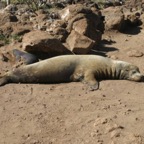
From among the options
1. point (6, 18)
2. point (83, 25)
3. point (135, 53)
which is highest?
point (83, 25)

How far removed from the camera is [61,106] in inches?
269

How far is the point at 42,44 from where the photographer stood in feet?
28.8

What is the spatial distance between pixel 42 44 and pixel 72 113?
2578mm

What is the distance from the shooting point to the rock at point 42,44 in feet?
28.7

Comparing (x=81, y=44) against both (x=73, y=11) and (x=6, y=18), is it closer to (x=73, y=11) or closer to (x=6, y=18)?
(x=73, y=11)

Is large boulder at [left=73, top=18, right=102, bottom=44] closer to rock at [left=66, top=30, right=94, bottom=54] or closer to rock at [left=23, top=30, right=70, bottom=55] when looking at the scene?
rock at [left=66, top=30, right=94, bottom=54]

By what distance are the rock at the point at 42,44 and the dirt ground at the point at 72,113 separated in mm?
1264

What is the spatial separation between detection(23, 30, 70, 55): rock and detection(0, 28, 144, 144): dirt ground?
4.15 feet

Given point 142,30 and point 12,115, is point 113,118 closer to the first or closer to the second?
point 12,115

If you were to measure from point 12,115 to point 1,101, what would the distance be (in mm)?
611

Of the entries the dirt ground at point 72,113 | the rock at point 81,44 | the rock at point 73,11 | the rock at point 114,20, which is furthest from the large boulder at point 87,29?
the dirt ground at point 72,113

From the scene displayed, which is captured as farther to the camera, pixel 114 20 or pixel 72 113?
pixel 114 20

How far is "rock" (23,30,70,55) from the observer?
8.76 meters

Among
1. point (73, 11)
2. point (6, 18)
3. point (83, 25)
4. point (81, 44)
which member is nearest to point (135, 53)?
point (81, 44)
